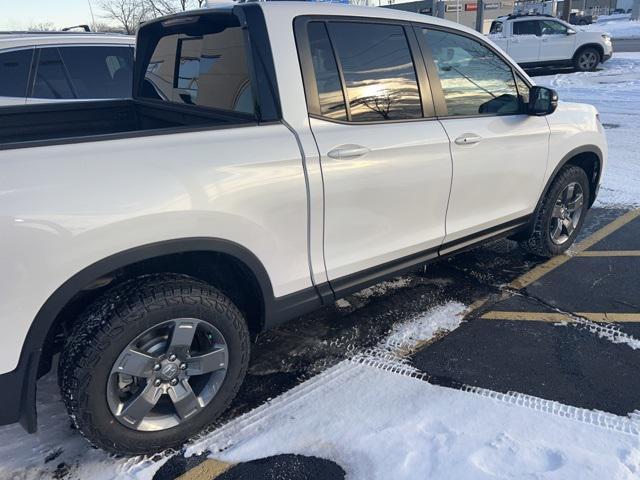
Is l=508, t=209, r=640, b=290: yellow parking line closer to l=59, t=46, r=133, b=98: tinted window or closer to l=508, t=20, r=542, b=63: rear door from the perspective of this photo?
l=59, t=46, r=133, b=98: tinted window

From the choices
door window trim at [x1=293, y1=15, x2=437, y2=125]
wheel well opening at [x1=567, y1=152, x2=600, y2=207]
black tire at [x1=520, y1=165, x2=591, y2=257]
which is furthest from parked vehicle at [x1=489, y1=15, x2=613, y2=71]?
door window trim at [x1=293, y1=15, x2=437, y2=125]

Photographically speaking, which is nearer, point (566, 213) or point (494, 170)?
point (494, 170)

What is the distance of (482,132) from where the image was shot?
327cm

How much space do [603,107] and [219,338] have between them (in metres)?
11.2

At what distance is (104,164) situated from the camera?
1949mm

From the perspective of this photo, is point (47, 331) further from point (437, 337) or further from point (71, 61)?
point (71, 61)

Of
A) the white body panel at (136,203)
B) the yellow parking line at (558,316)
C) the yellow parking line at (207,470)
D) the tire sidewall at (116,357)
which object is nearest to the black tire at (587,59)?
the yellow parking line at (558,316)

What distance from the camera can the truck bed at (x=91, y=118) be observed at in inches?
117

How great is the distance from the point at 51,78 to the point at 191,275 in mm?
4085

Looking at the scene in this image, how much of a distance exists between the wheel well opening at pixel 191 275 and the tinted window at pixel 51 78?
396 cm

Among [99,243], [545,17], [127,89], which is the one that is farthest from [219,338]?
[545,17]

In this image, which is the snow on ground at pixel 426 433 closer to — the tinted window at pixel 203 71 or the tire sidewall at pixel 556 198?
the tinted window at pixel 203 71

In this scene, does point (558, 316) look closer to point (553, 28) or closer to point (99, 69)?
point (99, 69)

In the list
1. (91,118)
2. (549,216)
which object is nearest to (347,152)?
(91,118)
